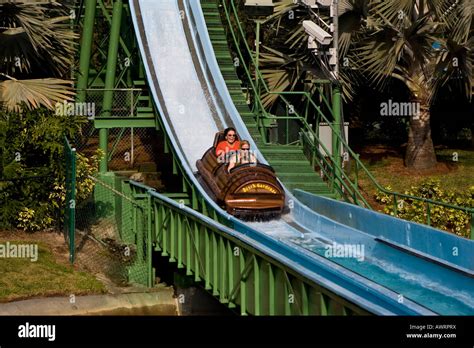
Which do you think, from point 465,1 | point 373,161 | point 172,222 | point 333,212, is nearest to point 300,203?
point 333,212

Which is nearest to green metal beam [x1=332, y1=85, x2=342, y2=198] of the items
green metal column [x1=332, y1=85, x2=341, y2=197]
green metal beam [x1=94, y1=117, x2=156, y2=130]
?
green metal column [x1=332, y1=85, x2=341, y2=197]

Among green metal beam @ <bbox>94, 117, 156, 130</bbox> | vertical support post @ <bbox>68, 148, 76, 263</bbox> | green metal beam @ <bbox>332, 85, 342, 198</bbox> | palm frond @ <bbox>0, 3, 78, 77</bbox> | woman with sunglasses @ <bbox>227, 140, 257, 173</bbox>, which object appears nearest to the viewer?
vertical support post @ <bbox>68, 148, 76, 263</bbox>

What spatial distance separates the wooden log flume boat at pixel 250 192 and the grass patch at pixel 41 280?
2804 mm

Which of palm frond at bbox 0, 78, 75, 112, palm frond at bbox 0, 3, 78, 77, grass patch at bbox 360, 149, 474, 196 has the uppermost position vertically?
palm frond at bbox 0, 3, 78, 77

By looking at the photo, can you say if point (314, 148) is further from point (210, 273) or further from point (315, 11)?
point (210, 273)

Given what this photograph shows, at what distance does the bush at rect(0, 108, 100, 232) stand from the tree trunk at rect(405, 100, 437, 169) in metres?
10.1

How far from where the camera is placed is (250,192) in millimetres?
16719

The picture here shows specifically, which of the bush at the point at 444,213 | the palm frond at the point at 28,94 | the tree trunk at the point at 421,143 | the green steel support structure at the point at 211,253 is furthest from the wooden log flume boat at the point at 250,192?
the tree trunk at the point at 421,143

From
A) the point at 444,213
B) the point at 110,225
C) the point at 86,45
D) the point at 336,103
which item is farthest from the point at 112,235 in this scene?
the point at 444,213

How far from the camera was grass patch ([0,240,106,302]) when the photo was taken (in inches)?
567

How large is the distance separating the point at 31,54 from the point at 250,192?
16.2 ft

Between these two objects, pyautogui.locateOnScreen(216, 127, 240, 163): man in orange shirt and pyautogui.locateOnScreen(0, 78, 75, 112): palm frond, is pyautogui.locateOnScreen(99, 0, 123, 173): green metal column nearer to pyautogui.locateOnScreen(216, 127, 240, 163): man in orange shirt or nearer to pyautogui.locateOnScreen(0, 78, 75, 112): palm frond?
pyautogui.locateOnScreen(0, 78, 75, 112): palm frond

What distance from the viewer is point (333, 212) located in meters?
17.2
